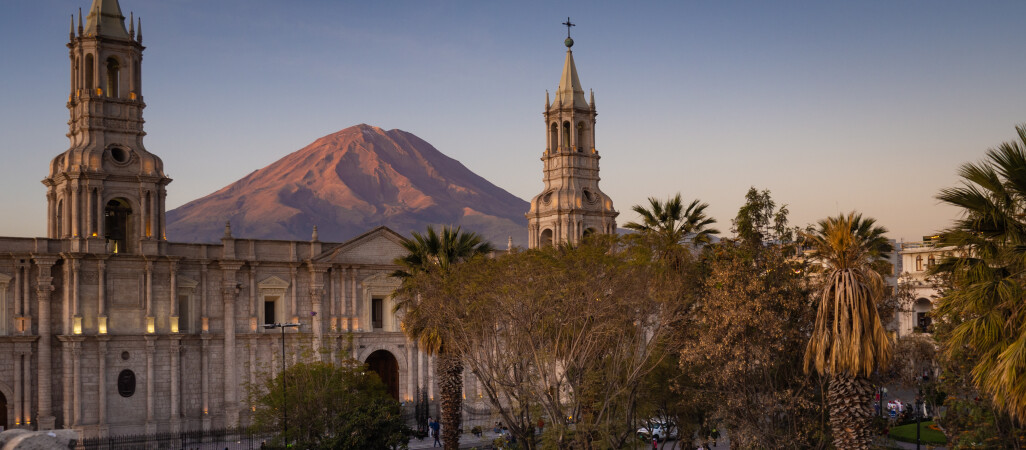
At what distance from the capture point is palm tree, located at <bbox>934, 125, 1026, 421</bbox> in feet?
49.2

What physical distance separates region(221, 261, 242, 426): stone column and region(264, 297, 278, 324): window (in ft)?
7.29

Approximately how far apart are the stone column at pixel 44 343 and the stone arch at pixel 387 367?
1812 cm

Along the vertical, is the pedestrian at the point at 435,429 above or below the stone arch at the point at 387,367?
below

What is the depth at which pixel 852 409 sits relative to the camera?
87.1 ft

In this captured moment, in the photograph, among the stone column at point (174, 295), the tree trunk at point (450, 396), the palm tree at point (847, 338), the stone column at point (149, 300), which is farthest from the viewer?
the stone column at point (174, 295)

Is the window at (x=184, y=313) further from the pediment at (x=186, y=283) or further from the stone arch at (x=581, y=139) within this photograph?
the stone arch at (x=581, y=139)

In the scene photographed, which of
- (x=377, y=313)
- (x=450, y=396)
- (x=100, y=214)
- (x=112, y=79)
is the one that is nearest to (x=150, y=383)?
(x=100, y=214)

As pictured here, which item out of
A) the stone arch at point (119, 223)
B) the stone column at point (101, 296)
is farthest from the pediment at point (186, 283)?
the stone column at point (101, 296)

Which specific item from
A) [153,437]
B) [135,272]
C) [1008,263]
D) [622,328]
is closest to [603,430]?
[622,328]

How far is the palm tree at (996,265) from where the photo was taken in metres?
15.0

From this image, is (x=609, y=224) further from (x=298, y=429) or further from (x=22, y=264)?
(x=22, y=264)

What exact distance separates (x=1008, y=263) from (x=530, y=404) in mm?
24622

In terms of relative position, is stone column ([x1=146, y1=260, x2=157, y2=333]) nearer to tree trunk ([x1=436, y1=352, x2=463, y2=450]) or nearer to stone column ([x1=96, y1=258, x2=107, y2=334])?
stone column ([x1=96, y1=258, x2=107, y2=334])

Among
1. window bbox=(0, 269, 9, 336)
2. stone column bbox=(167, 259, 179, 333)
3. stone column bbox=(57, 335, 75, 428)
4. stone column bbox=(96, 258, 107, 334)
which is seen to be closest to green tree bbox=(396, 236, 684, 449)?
stone column bbox=(167, 259, 179, 333)
